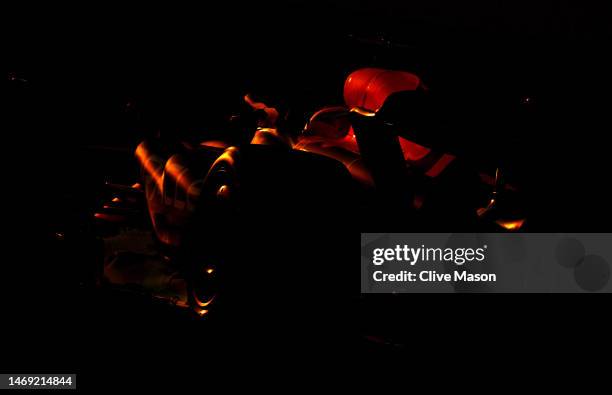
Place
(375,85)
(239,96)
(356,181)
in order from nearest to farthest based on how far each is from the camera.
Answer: (356,181) → (375,85) → (239,96)

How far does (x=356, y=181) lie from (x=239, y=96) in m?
1.27

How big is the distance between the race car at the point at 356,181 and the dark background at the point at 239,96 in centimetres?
8

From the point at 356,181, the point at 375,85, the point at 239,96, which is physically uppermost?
the point at 239,96

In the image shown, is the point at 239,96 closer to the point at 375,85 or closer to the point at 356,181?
the point at 375,85

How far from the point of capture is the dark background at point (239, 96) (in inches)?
65.6

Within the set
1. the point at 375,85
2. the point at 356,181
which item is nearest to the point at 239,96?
the point at 375,85

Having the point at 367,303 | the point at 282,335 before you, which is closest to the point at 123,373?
the point at 282,335

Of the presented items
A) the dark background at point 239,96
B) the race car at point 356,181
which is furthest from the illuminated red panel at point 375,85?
the dark background at point 239,96

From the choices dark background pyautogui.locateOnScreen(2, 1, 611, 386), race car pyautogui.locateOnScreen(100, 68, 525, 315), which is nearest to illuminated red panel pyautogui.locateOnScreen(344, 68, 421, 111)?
race car pyautogui.locateOnScreen(100, 68, 525, 315)

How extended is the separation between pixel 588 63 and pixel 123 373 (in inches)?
69.3

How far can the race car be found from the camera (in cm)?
173

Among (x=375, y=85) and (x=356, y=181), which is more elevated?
(x=375, y=85)

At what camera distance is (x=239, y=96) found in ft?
10.2

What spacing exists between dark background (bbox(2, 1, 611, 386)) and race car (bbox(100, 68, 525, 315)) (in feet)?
0.25
